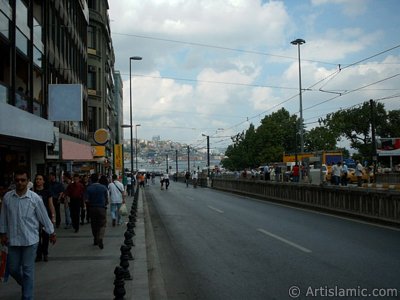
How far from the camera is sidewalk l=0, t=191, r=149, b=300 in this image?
6996 mm

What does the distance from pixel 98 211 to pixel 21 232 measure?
558cm

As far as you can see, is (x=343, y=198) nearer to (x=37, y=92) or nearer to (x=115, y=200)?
(x=115, y=200)

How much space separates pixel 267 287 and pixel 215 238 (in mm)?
5614

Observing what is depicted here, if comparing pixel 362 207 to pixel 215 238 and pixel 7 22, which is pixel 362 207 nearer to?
pixel 215 238

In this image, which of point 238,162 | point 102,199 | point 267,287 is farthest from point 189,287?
point 238,162

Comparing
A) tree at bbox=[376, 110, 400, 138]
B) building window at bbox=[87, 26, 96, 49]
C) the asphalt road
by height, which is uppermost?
building window at bbox=[87, 26, 96, 49]

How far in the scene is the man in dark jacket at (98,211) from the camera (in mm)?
11391

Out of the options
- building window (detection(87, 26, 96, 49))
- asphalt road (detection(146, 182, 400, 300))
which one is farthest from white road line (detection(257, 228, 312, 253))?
building window (detection(87, 26, 96, 49))

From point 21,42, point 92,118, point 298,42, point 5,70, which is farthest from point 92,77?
point 5,70

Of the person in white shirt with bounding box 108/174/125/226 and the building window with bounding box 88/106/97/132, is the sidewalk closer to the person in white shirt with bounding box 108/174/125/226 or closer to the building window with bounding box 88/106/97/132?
the person in white shirt with bounding box 108/174/125/226

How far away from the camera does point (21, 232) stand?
612 centimetres

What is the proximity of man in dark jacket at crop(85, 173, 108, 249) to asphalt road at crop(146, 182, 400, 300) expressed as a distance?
1501 millimetres

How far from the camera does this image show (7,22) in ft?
55.3

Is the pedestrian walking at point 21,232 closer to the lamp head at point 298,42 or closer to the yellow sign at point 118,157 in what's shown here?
the yellow sign at point 118,157
